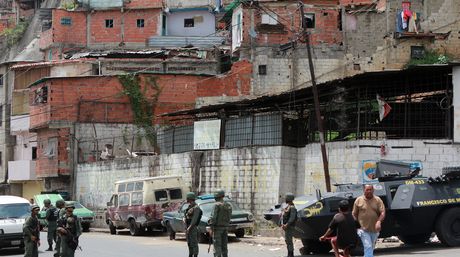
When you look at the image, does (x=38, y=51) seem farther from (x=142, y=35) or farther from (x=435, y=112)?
(x=435, y=112)

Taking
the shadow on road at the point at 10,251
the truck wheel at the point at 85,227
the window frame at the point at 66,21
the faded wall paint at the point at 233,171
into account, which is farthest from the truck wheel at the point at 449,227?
the window frame at the point at 66,21

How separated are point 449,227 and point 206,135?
53.6 ft

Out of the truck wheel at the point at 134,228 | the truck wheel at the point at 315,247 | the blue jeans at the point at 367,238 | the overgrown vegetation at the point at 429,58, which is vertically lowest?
the truck wheel at the point at 134,228

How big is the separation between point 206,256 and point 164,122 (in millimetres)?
28908

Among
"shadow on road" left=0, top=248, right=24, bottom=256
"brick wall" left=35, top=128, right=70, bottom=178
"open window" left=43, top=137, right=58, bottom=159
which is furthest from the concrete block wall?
"open window" left=43, top=137, right=58, bottom=159

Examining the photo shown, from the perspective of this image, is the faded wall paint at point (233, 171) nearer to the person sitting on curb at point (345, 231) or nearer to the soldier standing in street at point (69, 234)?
the soldier standing in street at point (69, 234)

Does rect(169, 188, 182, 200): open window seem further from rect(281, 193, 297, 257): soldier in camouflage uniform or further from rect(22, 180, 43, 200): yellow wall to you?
rect(22, 180, 43, 200): yellow wall

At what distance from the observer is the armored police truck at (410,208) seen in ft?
62.9

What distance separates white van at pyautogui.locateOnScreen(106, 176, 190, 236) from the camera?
3198cm

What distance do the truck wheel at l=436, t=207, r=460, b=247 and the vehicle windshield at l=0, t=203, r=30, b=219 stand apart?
12.6 metres

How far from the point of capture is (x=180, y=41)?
205ft

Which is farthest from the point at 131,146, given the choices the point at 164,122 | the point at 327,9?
the point at 327,9

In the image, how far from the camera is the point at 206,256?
21188mm

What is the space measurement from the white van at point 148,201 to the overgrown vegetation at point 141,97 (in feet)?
50.4
